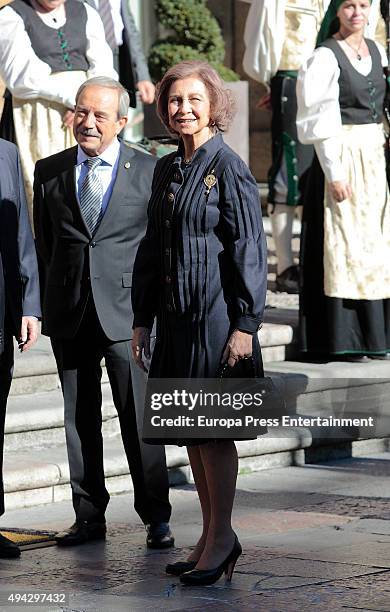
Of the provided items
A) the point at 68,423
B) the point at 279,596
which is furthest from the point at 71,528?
the point at 279,596

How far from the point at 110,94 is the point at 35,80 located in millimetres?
2367

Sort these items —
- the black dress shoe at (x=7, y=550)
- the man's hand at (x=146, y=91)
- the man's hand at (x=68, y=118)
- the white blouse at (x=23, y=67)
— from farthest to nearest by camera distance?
the man's hand at (x=146, y=91) < the man's hand at (x=68, y=118) < the white blouse at (x=23, y=67) < the black dress shoe at (x=7, y=550)

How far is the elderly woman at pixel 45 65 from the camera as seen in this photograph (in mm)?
8523

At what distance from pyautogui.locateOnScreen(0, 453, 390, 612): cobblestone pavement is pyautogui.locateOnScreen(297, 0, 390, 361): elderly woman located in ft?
4.56

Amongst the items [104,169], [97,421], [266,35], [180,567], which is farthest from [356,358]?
[180,567]

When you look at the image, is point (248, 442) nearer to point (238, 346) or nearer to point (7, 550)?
point (7, 550)

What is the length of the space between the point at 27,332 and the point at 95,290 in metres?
0.32

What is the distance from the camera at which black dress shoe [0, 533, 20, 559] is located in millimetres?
6078

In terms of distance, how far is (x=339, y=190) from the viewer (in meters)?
8.77

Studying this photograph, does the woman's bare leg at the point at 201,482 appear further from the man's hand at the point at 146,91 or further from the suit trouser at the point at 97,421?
the man's hand at the point at 146,91

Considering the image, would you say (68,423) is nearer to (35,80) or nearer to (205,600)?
(205,600)

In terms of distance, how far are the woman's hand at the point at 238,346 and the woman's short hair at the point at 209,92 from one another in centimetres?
77

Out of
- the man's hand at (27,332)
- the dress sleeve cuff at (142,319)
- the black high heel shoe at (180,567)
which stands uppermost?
the dress sleeve cuff at (142,319)

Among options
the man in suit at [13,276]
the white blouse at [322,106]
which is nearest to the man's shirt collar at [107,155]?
the man in suit at [13,276]
